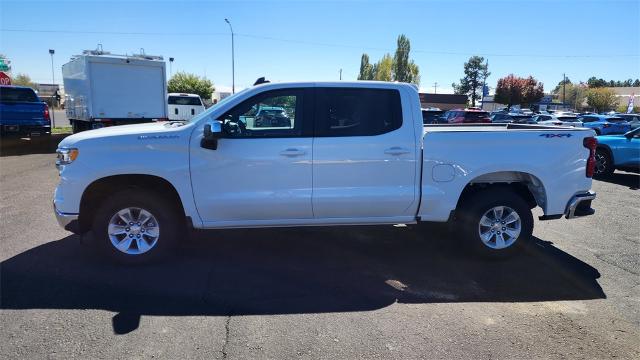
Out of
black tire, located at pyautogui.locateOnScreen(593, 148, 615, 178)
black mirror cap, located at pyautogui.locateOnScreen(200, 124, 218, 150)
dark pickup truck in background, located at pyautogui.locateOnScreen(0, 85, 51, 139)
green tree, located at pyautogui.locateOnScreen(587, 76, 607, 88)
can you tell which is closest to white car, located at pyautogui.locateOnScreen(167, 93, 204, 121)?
dark pickup truck in background, located at pyautogui.locateOnScreen(0, 85, 51, 139)

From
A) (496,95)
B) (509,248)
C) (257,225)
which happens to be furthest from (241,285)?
(496,95)

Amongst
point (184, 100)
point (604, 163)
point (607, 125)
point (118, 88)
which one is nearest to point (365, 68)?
point (607, 125)

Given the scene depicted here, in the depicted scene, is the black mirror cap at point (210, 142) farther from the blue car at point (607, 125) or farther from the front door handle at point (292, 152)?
the blue car at point (607, 125)

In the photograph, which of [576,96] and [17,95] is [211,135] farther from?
[576,96]

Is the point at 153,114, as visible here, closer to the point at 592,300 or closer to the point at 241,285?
the point at 241,285

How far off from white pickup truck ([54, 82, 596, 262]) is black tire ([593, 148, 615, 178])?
26.9 feet

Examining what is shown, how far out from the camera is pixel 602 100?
77.2 meters

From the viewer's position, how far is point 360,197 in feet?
16.4

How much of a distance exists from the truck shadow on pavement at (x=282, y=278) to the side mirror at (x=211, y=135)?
1.32 metres

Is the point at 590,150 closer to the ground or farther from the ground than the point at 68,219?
farther from the ground

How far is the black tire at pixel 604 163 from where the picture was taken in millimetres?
12148

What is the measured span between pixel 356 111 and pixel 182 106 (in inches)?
670

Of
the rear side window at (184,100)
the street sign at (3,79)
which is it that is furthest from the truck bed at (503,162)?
the street sign at (3,79)

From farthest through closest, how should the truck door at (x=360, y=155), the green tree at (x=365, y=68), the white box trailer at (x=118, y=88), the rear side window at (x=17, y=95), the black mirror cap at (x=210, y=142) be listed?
the green tree at (x=365, y=68), the rear side window at (x=17, y=95), the white box trailer at (x=118, y=88), the truck door at (x=360, y=155), the black mirror cap at (x=210, y=142)
